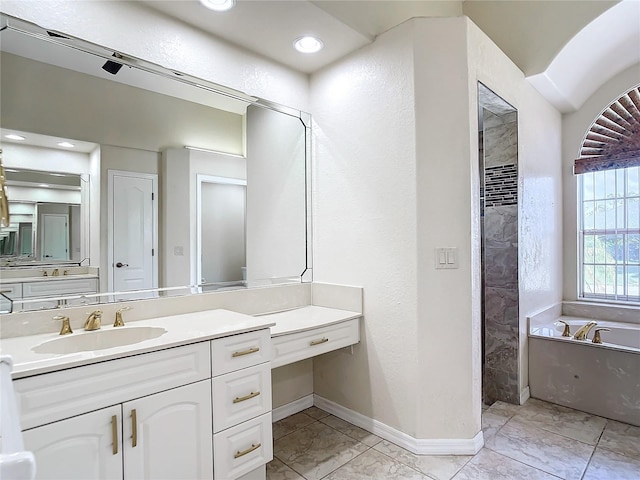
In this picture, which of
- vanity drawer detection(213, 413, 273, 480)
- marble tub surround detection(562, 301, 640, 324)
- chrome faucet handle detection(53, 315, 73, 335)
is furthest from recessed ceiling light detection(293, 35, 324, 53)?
marble tub surround detection(562, 301, 640, 324)

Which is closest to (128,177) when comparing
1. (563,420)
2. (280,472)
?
(280,472)

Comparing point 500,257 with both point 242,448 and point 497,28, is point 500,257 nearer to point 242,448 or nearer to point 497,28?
point 497,28

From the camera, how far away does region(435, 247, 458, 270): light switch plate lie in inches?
81.2

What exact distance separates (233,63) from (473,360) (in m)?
2.32

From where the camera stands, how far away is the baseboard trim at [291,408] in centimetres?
252

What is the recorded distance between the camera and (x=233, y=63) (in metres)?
2.31

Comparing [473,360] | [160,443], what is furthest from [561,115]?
[160,443]

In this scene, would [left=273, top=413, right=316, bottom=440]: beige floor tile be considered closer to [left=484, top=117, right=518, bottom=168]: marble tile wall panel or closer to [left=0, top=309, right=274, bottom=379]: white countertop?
[left=0, top=309, right=274, bottom=379]: white countertop

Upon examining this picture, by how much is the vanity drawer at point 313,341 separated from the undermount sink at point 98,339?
617mm

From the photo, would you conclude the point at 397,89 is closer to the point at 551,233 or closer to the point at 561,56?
the point at 561,56

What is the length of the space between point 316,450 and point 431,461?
656 millimetres

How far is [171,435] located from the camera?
1453 mm

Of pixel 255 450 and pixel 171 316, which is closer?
pixel 255 450

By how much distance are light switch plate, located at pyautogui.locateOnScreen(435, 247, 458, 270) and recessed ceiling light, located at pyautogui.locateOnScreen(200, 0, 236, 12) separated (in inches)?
69.3
